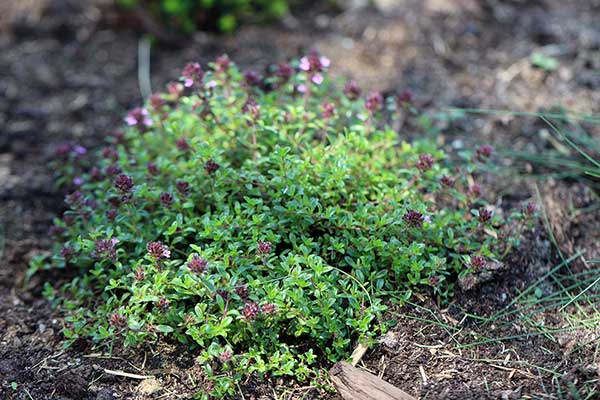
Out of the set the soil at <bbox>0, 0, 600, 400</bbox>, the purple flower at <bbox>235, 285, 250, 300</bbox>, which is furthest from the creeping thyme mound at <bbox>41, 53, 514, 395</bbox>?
the soil at <bbox>0, 0, 600, 400</bbox>

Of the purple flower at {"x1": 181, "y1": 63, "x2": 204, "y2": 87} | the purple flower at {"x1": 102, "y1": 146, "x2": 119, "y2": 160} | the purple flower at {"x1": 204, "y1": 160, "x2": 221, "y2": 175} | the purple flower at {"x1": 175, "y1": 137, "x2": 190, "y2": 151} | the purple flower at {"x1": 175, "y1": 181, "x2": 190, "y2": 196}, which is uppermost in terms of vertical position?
the purple flower at {"x1": 181, "y1": 63, "x2": 204, "y2": 87}

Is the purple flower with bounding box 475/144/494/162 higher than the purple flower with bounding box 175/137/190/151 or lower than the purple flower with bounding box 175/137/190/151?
lower

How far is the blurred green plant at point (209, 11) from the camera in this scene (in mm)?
4754

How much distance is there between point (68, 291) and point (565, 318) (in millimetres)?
2234

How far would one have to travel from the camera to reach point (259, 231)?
9.11 ft

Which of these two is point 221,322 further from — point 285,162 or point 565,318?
point 565,318

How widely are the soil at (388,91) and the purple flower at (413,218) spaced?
357mm

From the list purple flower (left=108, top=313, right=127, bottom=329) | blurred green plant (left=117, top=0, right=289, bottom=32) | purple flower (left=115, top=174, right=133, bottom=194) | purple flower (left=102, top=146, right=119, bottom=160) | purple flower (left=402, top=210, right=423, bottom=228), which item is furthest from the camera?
blurred green plant (left=117, top=0, right=289, bottom=32)

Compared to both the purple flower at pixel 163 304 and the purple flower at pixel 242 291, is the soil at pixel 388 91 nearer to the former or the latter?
the purple flower at pixel 163 304

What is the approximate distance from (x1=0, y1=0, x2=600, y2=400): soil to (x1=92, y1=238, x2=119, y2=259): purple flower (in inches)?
15.4

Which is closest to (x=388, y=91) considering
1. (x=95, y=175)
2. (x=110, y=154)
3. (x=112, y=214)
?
(x=110, y=154)

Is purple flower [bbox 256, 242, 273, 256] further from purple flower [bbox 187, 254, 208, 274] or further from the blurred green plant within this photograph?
the blurred green plant

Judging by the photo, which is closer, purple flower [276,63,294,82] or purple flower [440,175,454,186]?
purple flower [440,175,454,186]

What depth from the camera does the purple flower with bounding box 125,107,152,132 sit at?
3.23 m
